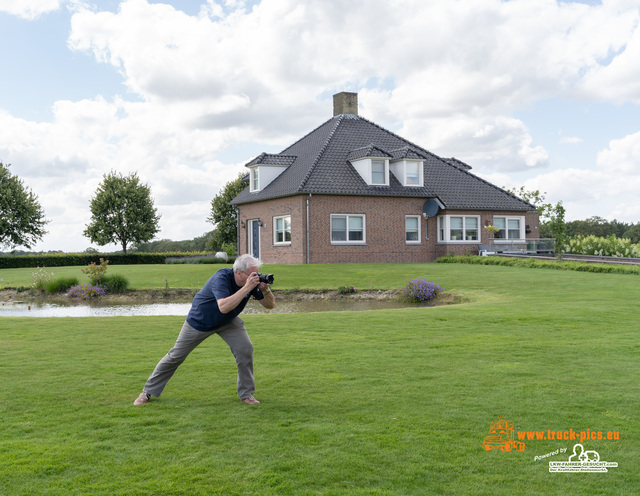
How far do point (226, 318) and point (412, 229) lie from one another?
2767cm

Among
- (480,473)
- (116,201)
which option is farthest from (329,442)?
(116,201)

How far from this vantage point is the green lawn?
446 cm

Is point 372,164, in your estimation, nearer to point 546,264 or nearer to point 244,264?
point 546,264

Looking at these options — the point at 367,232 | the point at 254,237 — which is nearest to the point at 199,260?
the point at 254,237

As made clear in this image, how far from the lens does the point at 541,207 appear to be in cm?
4712

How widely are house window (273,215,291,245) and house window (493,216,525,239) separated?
12177mm

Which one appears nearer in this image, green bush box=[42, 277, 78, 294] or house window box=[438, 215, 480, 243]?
green bush box=[42, 277, 78, 294]

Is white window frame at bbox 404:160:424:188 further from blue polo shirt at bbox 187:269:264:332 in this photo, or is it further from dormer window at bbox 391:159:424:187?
blue polo shirt at bbox 187:269:264:332

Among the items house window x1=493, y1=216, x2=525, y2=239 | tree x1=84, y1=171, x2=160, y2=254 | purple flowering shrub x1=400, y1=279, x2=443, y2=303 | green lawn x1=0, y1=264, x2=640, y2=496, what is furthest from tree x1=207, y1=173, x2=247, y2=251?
green lawn x1=0, y1=264, x2=640, y2=496

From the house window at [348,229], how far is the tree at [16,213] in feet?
95.1

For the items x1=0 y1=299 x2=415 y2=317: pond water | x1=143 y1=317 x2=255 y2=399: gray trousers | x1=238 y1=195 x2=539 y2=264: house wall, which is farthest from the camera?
x1=238 y1=195 x2=539 y2=264: house wall

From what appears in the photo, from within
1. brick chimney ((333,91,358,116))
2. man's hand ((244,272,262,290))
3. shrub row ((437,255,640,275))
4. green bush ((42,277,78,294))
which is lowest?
green bush ((42,277,78,294))

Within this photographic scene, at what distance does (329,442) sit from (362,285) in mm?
16304

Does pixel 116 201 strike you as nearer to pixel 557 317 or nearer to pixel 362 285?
pixel 362 285
